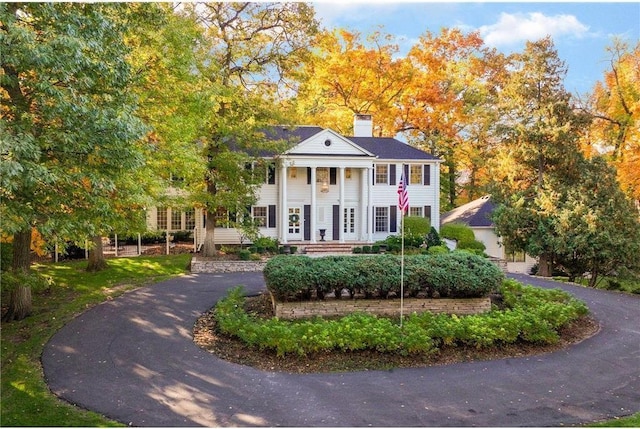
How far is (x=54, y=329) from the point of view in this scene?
10.2m

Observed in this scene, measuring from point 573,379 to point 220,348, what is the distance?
6742 millimetres

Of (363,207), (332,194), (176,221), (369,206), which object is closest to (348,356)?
(369,206)

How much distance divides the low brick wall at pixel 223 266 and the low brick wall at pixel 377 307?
707 cm

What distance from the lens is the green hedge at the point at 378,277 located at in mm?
10773

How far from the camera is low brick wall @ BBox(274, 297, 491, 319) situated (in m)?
10.9

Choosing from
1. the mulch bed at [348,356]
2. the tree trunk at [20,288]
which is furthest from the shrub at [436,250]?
the tree trunk at [20,288]

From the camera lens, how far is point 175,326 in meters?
10.5

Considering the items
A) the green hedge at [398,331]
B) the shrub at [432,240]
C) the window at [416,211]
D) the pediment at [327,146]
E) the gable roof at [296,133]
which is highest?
the gable roof at [296,133]

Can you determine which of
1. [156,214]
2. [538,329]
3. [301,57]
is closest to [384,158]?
[301,57]

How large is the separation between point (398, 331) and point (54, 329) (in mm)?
7803

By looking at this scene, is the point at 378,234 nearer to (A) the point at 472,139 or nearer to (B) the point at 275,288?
Answer: (A) the point at 472,139

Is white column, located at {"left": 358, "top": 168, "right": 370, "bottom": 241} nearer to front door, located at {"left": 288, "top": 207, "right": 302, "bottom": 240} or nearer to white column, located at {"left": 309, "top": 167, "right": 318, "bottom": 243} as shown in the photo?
white column, located at {"left": 309, "top": 167, "right": 318, "bottom": 243}

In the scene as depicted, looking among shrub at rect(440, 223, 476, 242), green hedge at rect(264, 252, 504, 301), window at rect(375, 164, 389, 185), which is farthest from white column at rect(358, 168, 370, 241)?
green hedge at rect(264, 252, 504, 301)

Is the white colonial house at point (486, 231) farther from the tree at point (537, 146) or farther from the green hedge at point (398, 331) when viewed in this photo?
the green hedge at point (398, 331)
